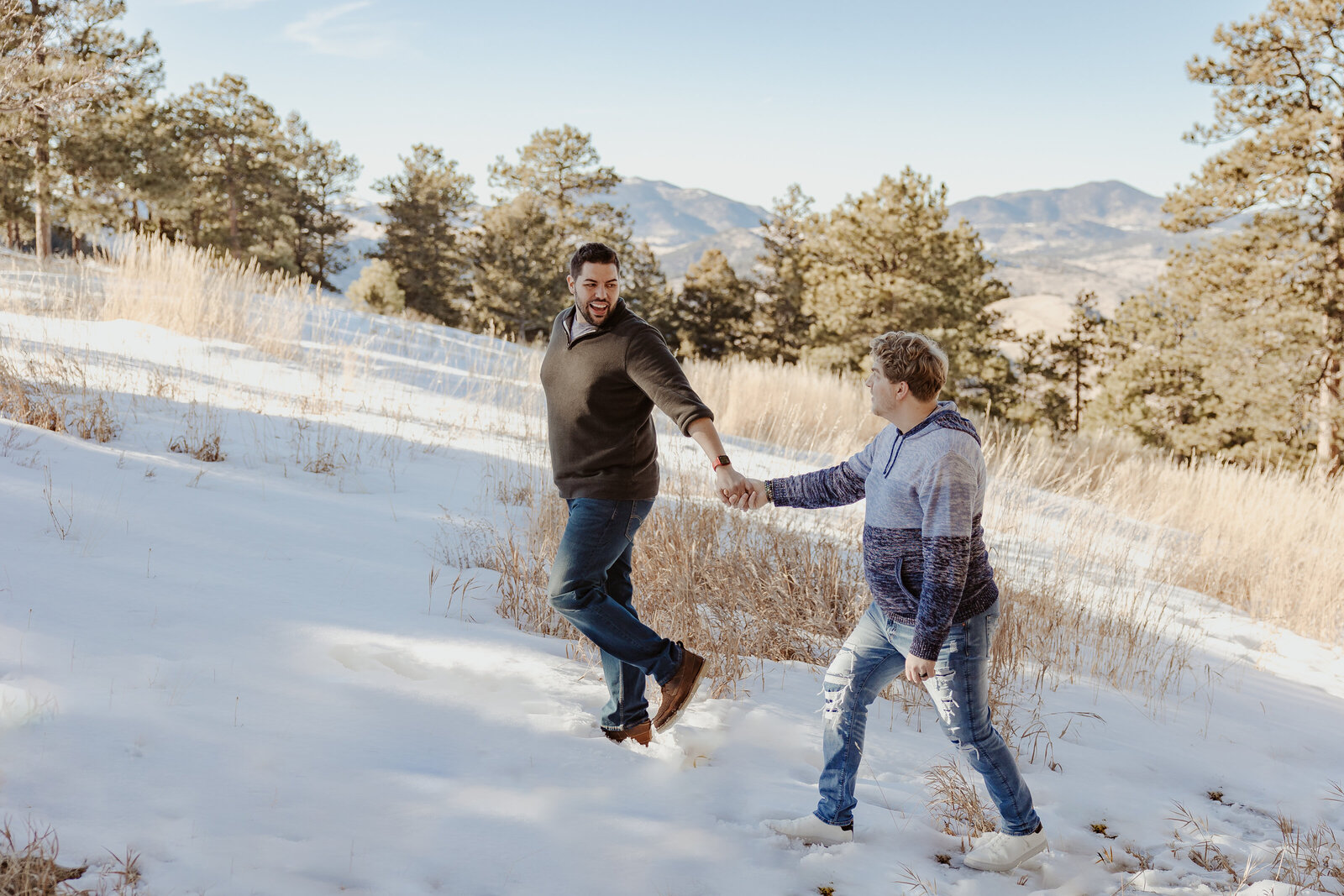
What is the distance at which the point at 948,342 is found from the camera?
23141 millimetres

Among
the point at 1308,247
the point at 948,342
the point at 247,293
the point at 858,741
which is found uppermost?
the point at 1308,247

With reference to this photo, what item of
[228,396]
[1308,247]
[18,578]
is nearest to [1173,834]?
[18,578]

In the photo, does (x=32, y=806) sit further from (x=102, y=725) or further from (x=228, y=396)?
(x=228, y=396)

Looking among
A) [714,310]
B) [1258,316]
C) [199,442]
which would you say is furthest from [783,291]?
[199,442]

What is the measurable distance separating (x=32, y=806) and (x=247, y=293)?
8.78 m

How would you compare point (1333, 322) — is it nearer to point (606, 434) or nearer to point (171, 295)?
point (606, 434)

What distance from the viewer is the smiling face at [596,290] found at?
2.62 m

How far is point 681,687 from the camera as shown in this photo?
9.43 ft

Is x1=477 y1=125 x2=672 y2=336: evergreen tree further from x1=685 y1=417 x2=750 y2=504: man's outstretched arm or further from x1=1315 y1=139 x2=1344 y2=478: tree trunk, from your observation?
x1=685 y1=417 x2=750 y2=504: man's outstretched arm

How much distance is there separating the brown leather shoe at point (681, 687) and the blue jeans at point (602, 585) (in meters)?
0.03

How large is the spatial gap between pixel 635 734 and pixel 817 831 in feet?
2.44

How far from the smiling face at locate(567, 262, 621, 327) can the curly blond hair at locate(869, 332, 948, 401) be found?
870mm

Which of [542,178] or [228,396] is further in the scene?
[542,178]

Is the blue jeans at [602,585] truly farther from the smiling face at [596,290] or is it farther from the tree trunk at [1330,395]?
the tree trunk at [1330,395]
